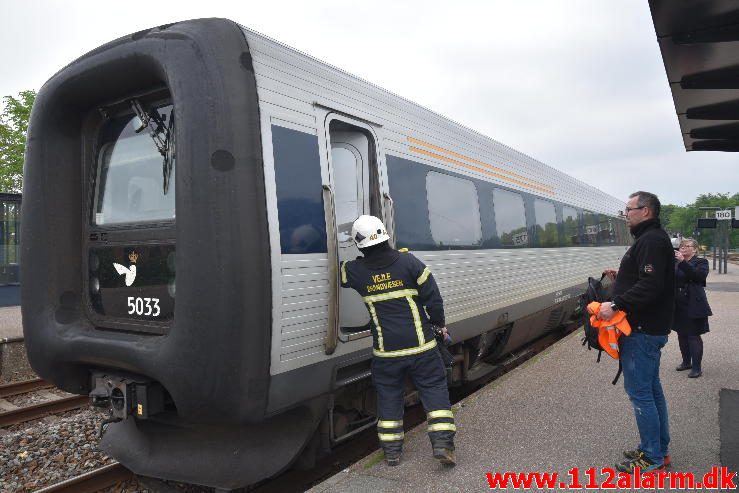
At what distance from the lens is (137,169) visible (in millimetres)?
3988

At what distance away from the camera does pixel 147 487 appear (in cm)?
421

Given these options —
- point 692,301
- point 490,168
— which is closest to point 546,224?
point 490,168

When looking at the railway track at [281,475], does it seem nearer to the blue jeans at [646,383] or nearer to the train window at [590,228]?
the blue jeans at [646,383]

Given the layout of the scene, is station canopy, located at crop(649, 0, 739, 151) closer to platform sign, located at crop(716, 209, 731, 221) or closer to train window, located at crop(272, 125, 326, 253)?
train window, located at crop(272, 125, 326, 253)

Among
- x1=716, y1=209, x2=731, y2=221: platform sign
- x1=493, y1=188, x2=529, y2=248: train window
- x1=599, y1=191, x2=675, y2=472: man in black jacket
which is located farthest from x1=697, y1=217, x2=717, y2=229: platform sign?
x1=599, y1=191, x2=675, y2=472: man in black jacket

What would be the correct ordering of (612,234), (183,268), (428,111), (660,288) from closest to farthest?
(183,268), (660,288), (428,111), (612,234)

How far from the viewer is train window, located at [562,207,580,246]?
9.40 m

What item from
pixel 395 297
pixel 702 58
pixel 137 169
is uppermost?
pixel 702 58

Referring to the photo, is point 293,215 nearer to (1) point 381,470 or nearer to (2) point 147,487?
(1) point 381,470

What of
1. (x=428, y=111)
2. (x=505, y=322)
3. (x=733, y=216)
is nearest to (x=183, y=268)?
(x=428, y=111)

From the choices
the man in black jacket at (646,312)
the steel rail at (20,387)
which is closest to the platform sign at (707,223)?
the man in black jacket at (646,312)

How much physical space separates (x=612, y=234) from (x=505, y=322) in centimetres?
819

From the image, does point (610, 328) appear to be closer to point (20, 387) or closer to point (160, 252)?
point (160, 252)

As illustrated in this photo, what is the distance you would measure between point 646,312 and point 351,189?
2.20m
